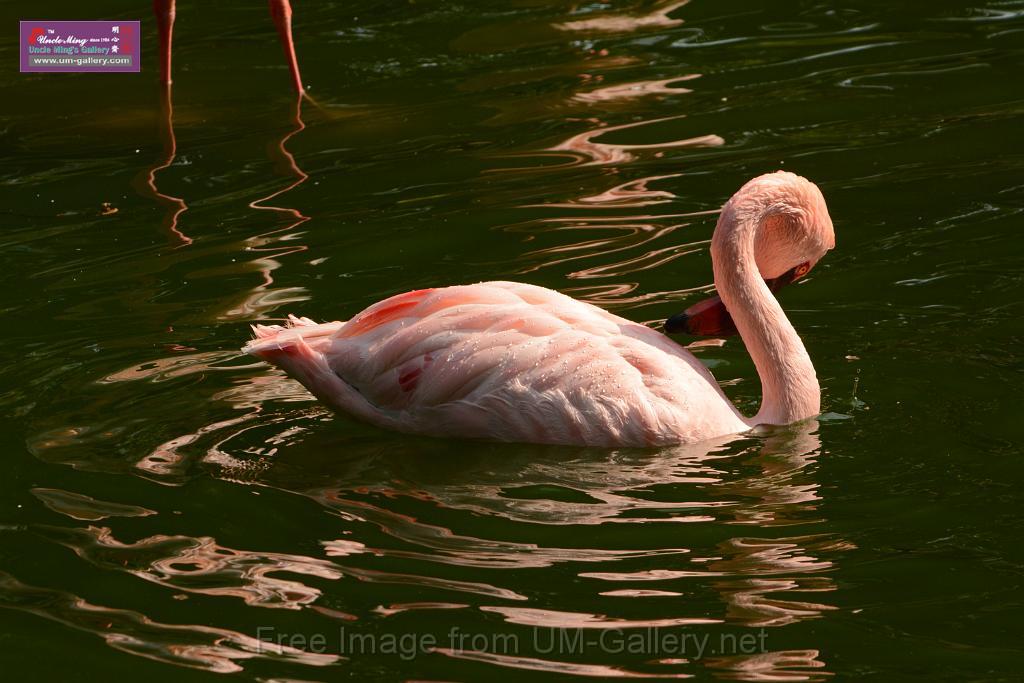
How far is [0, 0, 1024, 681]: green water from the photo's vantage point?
4.44 m

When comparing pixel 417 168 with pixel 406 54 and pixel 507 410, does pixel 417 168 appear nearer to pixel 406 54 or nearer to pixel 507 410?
pixel 406 54

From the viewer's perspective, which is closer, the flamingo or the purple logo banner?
the flamingo

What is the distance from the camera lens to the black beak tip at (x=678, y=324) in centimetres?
607

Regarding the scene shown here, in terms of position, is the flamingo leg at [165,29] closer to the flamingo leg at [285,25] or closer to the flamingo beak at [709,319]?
the flamingo leg at [285,25]

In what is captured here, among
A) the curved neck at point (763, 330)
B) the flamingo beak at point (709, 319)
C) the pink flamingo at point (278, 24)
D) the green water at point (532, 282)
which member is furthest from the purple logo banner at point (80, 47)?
the curved neck at point (763, 330)

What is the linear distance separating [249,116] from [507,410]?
5903mm

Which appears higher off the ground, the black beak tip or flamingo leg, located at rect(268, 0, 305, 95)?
flamingo leg, located at rect(268, 0, 305, 95)

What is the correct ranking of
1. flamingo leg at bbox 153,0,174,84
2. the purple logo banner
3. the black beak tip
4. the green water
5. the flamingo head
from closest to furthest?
the green water < the flamingo head < the black beak tip < flamingo leg at bbox 153,0,174,84 < the purple logo banner

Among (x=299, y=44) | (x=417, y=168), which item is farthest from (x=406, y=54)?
(x=417, y=168)

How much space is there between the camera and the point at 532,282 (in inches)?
297

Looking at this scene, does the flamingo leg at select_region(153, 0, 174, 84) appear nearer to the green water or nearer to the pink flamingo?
the pink flamingo

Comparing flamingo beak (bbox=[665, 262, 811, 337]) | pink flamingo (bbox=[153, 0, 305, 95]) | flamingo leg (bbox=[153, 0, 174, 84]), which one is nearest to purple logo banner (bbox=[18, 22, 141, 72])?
flamingo leg (bbox=[153, 0, 174, 84])

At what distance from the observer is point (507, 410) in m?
5.67

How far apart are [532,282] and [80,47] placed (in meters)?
7.20
